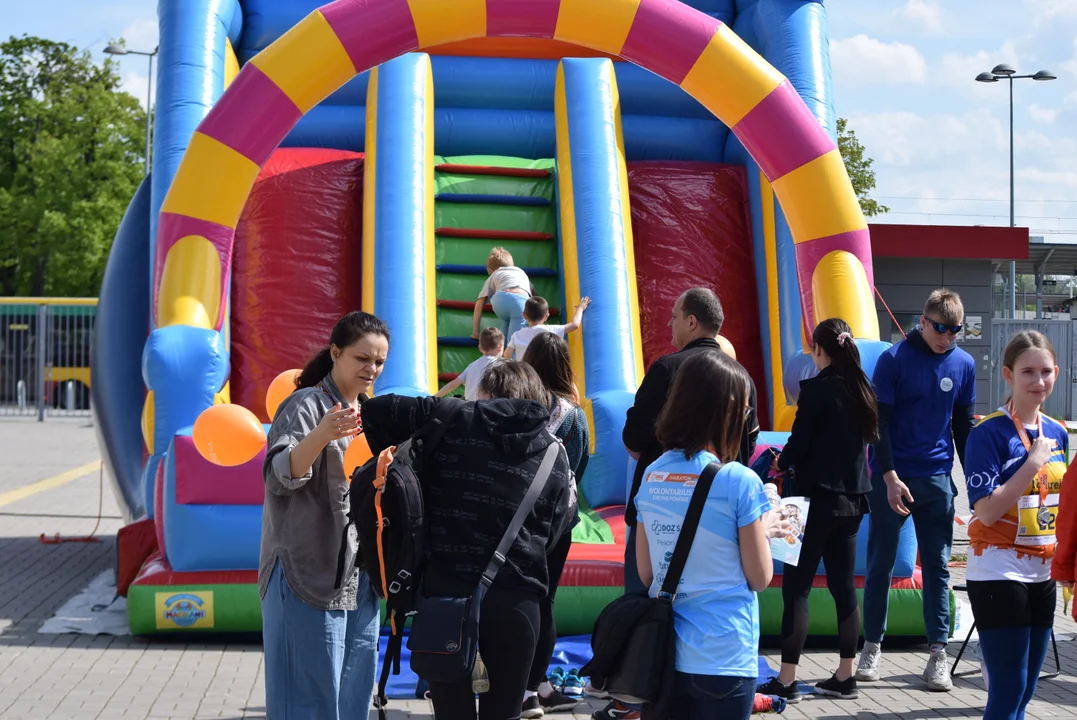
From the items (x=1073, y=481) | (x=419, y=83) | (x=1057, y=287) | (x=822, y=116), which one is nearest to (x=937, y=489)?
(x=1073, y=481)

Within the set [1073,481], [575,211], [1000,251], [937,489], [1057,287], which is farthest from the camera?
[1057,287]

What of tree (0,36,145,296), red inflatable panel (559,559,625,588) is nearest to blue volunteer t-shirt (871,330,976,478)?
red inflatable panel (559,559,625,588)

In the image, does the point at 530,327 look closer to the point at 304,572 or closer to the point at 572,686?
the point at 572,686

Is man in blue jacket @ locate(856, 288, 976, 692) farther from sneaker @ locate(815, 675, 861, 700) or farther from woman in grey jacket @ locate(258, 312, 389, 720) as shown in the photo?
woman in grey jacket @ locate(258, 312, 389, 720)

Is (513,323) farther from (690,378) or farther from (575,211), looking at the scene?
(690,378)

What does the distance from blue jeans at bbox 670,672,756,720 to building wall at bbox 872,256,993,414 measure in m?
13.5

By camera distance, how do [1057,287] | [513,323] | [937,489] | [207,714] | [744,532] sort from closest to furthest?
[744,532], [207,714], [937,489], [513,323], [1057,287]

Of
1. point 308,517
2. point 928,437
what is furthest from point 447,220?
point 308,517

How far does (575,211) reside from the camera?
25.0ft

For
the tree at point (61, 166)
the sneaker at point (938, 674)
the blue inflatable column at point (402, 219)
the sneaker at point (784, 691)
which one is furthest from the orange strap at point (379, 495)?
the tree at point (61, 166)

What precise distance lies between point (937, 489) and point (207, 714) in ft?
10.0

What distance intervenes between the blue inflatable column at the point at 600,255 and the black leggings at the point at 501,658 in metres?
3.17

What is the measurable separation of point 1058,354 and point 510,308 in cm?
1792

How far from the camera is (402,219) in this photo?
7.46 meters
